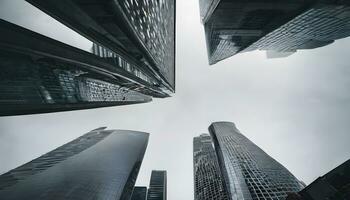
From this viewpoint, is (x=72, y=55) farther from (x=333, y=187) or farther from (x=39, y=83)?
(x=333, y=187)

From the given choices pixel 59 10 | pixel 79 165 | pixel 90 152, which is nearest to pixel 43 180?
pixel 79 165

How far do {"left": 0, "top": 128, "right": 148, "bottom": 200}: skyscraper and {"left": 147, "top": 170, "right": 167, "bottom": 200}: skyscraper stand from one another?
31.3 metres

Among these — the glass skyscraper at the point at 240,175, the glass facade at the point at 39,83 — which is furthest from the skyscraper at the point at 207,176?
the glass facade at the point at 39,83

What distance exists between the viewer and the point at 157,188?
148250 mm

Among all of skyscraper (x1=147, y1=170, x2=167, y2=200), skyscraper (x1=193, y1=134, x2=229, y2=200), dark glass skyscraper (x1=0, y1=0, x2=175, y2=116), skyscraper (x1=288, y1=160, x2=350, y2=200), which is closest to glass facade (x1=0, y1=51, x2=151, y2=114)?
dark glass skyscraper (x1=0, y1=0, x2=175, y2=116)

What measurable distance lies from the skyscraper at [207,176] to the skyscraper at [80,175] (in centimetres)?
3475

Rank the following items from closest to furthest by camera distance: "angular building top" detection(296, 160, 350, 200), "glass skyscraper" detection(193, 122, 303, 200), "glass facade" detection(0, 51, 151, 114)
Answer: "angular building top" detection(296, 160, 350, 200) → "glass facade" detection(0, 51, 151, 114) → "glass skyscraper" detection(193, 122, 303, 200)

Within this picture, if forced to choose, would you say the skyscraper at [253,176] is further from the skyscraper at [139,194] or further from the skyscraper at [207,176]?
the skyscraper at [139,194]

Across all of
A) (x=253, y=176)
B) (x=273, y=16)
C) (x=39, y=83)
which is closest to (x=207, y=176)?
(x=253, y=176)

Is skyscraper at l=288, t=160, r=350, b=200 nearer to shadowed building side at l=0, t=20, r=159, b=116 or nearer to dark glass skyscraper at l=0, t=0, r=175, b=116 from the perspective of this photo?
dark glass skyscraper at l=0, t=0, r=175, b=116

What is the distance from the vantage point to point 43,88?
57969 mm

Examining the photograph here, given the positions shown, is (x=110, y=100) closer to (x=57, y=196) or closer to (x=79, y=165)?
(x=79, y=165)

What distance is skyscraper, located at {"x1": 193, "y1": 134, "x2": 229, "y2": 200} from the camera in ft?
305

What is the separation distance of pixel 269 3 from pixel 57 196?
75.8 metres
